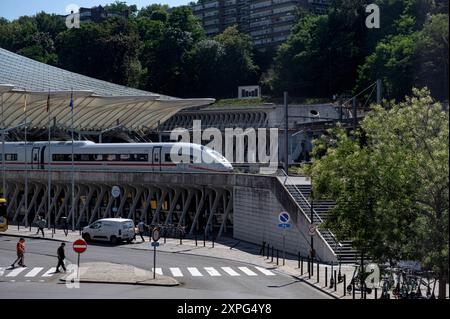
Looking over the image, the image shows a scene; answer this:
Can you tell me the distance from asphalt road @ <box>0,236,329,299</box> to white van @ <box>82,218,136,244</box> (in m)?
1.94

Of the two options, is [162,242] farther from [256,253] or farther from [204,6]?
[204,6]

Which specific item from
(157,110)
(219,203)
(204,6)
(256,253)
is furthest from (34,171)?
(204,6)

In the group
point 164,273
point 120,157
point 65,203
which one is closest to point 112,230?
point 164,273

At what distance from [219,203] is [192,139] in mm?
45250

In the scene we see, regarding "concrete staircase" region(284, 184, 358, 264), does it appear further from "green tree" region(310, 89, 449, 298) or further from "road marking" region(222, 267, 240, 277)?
"green tree" region(310, 89, 449, 298)

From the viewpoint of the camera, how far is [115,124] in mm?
94625

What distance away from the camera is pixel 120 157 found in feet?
184

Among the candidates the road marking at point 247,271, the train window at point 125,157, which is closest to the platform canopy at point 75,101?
the train window at point 125,157

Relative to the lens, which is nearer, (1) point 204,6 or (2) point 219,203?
(2) point 219,203

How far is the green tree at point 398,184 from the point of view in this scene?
20500 mm

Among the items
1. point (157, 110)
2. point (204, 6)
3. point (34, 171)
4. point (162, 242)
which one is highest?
point (204, 6)

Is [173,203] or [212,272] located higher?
[173,203]

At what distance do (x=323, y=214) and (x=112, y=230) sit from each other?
12.3 meters

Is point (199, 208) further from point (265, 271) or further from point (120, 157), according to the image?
point (265, 271)
